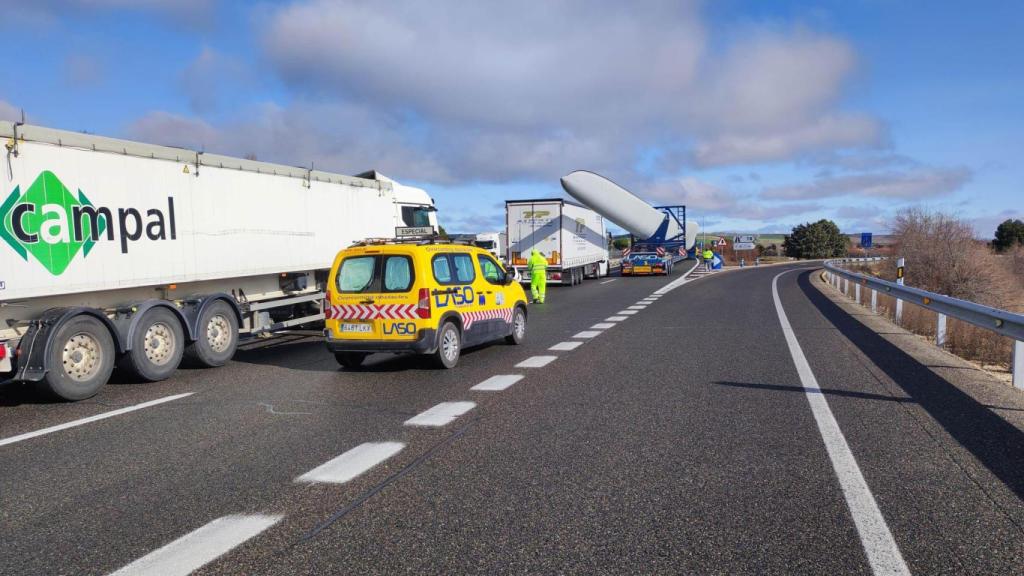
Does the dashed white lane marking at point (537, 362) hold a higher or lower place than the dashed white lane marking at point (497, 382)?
lower

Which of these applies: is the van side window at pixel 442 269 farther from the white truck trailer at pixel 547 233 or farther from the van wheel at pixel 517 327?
the white truck trailer at pixel 547 233

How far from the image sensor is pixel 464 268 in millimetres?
10703

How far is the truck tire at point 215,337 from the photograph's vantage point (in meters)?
10.3

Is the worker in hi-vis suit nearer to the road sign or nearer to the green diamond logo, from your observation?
the road sign

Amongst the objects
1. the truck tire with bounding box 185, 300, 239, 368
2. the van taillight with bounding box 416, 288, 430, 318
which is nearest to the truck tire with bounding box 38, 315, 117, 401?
the truck tire with bounding box 185, 300, 239, 368

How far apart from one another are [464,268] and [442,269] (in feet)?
2.15

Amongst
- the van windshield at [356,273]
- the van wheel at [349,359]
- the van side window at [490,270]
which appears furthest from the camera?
the van side window at [490,270]

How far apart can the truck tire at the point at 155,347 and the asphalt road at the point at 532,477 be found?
0.90 feet

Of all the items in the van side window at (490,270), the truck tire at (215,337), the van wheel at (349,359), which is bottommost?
the van wheel at (349,359)

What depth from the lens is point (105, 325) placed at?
874 centimetres

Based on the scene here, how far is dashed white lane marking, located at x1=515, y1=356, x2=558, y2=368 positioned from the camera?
32.7 ft

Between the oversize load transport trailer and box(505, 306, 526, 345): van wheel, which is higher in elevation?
the oversize load transport trailer

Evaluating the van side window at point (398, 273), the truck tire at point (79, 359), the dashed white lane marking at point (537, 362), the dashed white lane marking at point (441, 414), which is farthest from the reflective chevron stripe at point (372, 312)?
the truck tire at point (79, 359)

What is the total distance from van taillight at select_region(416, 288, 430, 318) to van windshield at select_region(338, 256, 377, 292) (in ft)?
2.46
